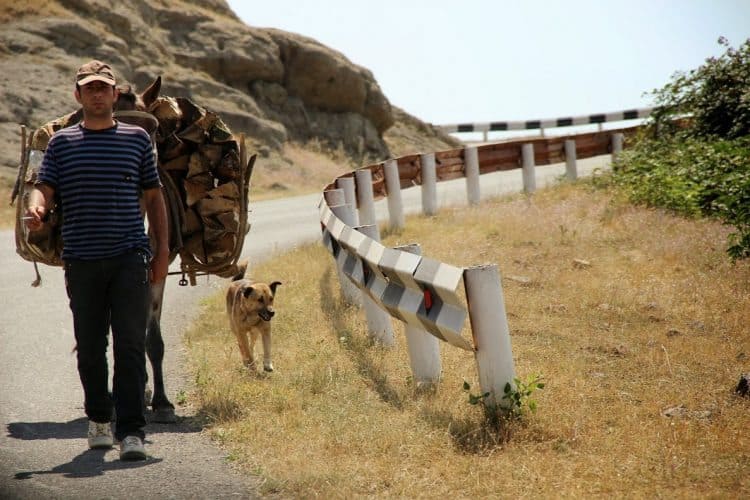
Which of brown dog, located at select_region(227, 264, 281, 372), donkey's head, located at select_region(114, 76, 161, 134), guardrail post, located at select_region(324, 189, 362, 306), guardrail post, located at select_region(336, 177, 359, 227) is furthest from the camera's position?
guardrail post, located at select_region(336, 177, 359, 227)

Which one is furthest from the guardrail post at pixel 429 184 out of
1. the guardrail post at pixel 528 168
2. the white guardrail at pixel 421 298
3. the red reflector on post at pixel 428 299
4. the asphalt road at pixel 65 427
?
the red reflector on post at pixel 428 299

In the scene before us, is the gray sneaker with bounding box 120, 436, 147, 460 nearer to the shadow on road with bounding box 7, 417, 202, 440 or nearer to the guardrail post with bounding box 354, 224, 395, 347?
the shadow on road with bounding box 7, 417, 202, 440

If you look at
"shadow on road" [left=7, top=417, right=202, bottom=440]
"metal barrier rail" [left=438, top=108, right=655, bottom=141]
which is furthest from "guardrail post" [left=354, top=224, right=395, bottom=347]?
"metal barrier rail" [left=438, top=108, right=655, bottom=141]

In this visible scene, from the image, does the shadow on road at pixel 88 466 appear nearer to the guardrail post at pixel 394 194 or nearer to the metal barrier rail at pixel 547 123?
the guardrail post at pixel 394 194

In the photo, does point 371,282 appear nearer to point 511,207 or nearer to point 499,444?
point 499,444

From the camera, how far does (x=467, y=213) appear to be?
1703cm

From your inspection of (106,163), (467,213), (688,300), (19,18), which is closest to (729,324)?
(688,300)

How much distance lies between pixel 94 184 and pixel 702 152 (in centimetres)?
1259

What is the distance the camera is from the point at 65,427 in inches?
281

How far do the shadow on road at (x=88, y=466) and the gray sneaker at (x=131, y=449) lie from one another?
35mm

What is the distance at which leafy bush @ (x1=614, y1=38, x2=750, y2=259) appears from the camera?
14453mm

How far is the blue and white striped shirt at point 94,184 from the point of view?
6.16 meters

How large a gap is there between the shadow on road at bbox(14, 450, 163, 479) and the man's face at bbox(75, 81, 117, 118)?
204 cm

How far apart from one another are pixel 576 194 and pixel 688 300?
756 cm
